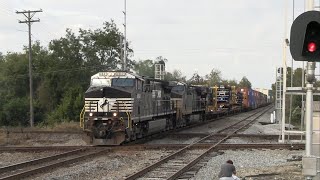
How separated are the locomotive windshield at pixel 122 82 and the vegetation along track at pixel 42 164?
323 cm

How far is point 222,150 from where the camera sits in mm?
18375

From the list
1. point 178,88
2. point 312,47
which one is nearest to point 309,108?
point 312,47

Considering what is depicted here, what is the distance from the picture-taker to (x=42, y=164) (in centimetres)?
1500

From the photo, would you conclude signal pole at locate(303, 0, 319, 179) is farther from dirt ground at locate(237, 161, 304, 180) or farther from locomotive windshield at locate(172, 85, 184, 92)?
locomotive windshield at locate(172, 85, 184, 92)

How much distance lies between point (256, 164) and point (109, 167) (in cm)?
468

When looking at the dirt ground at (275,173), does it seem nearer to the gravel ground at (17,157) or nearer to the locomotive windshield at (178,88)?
the gravel ground at (17,157)

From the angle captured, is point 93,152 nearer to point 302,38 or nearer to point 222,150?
point 222,150

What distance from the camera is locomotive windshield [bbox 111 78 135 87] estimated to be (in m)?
20.2

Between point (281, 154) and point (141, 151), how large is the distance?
536 cm

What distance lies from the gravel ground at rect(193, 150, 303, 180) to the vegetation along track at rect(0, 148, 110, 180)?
176 inches

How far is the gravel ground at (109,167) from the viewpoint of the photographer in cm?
1255

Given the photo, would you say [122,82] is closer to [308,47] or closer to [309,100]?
[309,100]

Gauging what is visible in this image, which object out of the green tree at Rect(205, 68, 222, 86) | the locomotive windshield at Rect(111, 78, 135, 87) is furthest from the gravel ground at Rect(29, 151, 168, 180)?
the green tree at Rect(205, 68, 222, 86)

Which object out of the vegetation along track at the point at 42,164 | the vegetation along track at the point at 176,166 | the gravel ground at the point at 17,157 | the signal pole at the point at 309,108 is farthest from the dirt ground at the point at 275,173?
the gravel ground at the point at 17,157
